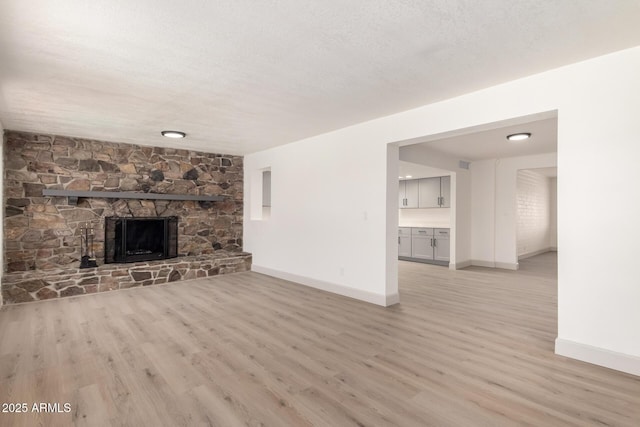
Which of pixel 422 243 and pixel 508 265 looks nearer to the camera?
pixel 508 265

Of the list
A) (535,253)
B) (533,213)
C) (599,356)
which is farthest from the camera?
(535,253)

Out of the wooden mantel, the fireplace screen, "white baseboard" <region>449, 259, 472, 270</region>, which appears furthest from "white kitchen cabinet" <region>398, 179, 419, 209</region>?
the fireplace screen

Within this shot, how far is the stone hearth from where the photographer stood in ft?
15.2

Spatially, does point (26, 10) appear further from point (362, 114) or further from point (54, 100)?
point (362, 114)

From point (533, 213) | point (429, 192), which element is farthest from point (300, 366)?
point (533, 213)

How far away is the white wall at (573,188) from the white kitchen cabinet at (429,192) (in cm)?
433

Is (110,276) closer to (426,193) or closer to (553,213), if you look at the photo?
(426,193)

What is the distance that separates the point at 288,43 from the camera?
2475 mm

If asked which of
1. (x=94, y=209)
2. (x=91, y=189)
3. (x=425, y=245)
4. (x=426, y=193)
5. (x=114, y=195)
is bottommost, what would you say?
(x=425, y=245)

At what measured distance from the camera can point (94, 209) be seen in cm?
565

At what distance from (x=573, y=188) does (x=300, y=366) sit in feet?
8.91

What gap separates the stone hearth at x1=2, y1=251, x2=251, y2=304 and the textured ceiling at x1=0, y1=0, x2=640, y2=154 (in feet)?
7.49

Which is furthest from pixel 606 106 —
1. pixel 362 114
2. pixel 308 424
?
pixel 308 424

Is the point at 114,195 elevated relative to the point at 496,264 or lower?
elevated
